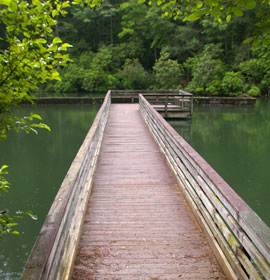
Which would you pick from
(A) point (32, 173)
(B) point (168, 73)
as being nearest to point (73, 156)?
(A) point (32, 173)

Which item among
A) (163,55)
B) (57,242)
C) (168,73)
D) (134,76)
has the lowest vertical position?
(57,242)

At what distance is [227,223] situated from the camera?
2.74 metres

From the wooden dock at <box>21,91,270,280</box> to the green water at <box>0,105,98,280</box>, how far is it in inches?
81.2

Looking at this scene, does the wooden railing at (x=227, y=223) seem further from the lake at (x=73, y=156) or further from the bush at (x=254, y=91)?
the bush at (x=254, y=91)

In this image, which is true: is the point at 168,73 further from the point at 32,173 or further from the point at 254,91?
the point at 32,173

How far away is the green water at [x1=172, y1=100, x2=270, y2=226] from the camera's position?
29.0 feet

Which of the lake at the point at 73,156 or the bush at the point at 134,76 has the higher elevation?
the bush at the point at 134,76

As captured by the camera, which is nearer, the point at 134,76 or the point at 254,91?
the point at 254,91

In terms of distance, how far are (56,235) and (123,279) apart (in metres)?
0.92

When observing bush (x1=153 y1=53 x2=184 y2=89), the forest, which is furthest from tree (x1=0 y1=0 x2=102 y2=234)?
bush (x1=153 y1=53 x2=184 y2=89)

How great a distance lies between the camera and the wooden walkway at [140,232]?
115 inches

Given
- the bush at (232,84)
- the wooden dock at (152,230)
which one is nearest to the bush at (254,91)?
the bush at (232,84)

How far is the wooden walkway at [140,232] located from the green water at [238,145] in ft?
9.83

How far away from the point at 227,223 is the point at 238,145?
12.1 m
